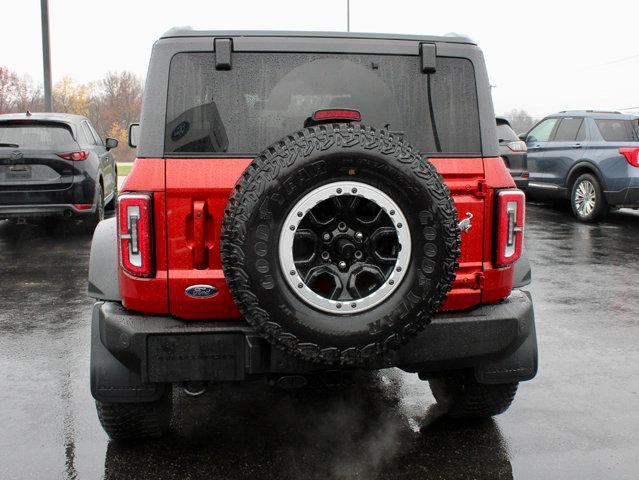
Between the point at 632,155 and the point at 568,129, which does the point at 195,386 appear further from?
the point at 568,129

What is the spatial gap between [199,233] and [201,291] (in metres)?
0.24

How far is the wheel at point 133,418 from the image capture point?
3.36 meters

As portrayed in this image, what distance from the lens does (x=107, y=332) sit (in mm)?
3070

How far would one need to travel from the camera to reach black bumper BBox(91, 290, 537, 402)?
2.98 metres

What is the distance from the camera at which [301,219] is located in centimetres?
277

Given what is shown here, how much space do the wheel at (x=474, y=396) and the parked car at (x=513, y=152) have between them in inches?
378

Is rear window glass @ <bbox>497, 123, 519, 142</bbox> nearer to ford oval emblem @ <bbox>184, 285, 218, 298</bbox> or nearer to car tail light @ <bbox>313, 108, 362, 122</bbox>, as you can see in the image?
car tail light @ <bbox>313, 108, 362, 122</bbox>

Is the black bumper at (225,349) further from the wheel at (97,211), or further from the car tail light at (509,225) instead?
the wheel at (97,211)

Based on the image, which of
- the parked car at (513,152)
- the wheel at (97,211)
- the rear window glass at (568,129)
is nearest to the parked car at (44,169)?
the wheel at (97,211)

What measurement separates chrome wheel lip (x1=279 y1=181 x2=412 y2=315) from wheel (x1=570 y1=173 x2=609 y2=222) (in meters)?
9.67

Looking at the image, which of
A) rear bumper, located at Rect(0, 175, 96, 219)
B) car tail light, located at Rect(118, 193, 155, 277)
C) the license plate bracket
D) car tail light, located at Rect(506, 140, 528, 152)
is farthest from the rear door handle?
car tail light, located at Rect(506, 140, 528, 152)

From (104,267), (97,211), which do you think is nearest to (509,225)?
(104,267)

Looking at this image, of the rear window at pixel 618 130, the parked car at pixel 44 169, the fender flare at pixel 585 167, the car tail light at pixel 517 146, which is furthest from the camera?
the car tail light at pixel 517 146

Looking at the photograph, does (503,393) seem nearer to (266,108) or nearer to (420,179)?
(420,179)
